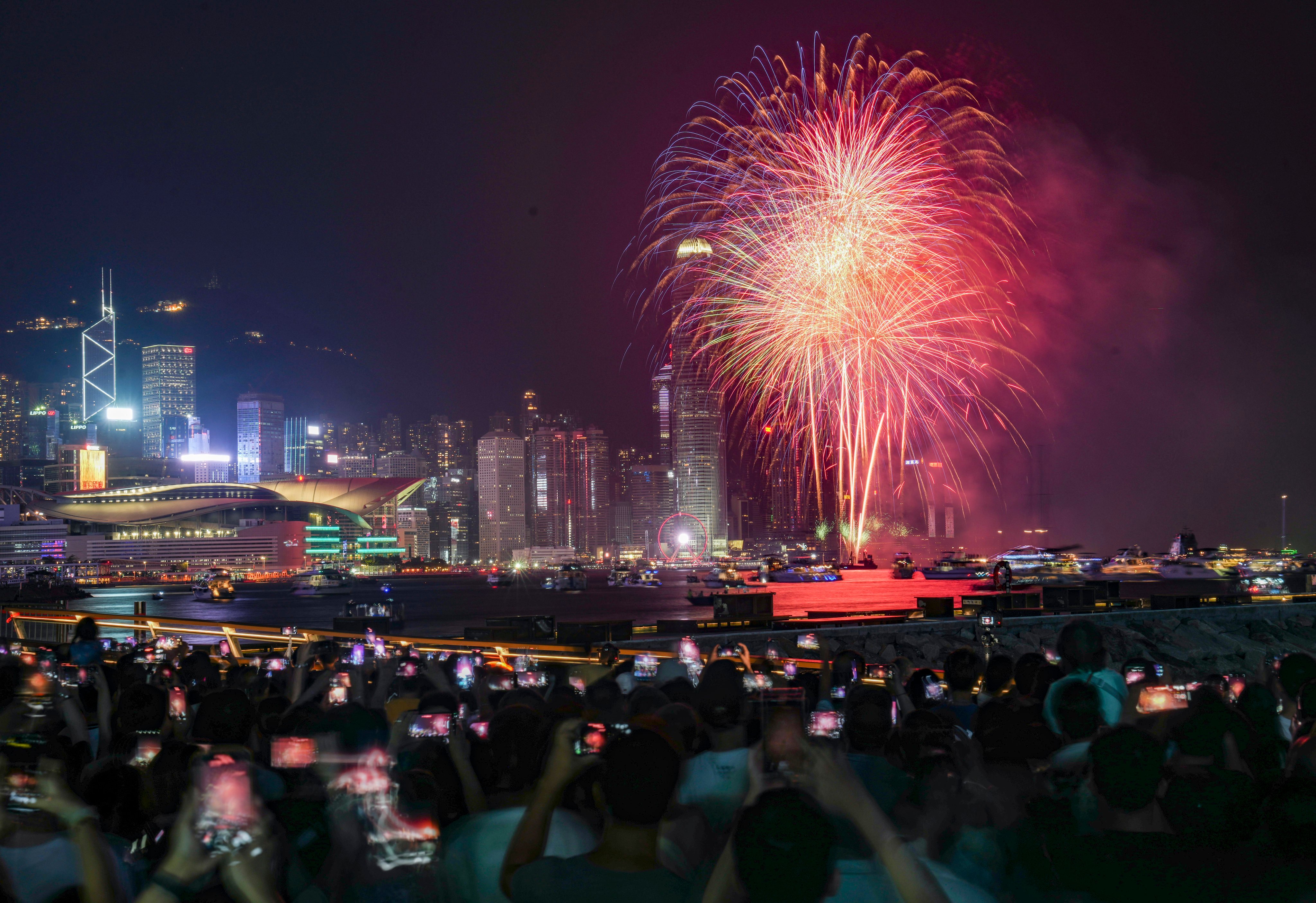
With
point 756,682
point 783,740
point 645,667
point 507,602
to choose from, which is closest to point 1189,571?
point 507,602

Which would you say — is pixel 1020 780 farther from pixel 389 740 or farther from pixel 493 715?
pixel 389 740

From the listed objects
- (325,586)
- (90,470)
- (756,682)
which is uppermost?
(90,470)

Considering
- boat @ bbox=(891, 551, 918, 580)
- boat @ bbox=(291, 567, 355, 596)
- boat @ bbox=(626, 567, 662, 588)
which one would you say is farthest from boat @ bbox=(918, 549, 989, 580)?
boat @ bbox=(291, 567, 355, 596)

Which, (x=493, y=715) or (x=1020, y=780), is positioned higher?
(x=493, y=715)

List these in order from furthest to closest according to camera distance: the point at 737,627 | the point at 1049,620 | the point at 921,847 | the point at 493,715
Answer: the point at 1049,620
the point at 737,627
the point at 493,715
the point at 921,847

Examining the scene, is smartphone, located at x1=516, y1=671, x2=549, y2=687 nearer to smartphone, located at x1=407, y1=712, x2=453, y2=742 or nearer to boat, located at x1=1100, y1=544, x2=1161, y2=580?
smartphone, located at x1=407, y1=712, x2=453, y2=742

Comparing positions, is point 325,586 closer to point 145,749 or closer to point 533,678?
point 533,678

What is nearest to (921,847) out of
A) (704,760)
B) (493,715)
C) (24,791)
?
(704,760)
